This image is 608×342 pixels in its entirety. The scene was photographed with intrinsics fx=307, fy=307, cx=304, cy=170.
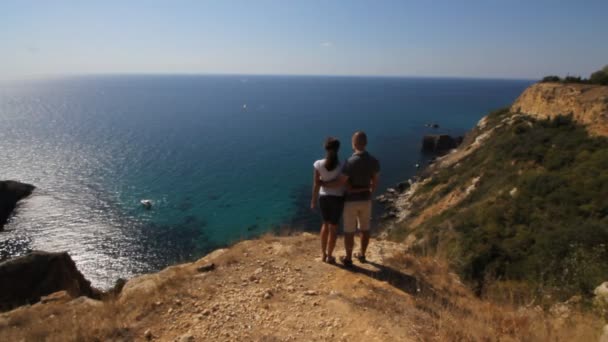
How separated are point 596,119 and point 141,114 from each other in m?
100

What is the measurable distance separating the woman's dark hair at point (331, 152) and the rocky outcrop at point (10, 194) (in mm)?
45301

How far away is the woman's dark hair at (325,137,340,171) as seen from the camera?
5043 mm

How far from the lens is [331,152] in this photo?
5.09 m

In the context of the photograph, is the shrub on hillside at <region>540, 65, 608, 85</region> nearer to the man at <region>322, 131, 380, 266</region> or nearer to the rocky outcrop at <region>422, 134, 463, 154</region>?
the rocky outcrop at <region>422, 134, 463, 154</region>

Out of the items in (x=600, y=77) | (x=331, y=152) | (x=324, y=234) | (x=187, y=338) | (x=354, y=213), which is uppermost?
(x=600, y=77)

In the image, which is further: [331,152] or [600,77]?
[600,77]

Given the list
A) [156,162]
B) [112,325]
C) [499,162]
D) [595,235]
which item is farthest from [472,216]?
[156,162]

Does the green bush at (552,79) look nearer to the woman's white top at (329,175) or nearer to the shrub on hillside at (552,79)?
the shrub on hillside at (552,79)

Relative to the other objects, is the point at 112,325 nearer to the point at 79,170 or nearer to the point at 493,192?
the point at 493,192

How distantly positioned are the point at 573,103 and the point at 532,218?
19.1m

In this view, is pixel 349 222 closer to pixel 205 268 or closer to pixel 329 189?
pixel 329 189

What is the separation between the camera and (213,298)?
16.7ft

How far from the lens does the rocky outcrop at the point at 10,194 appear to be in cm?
3613

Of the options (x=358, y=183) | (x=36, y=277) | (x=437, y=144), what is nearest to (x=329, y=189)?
(x=358, y=183)
